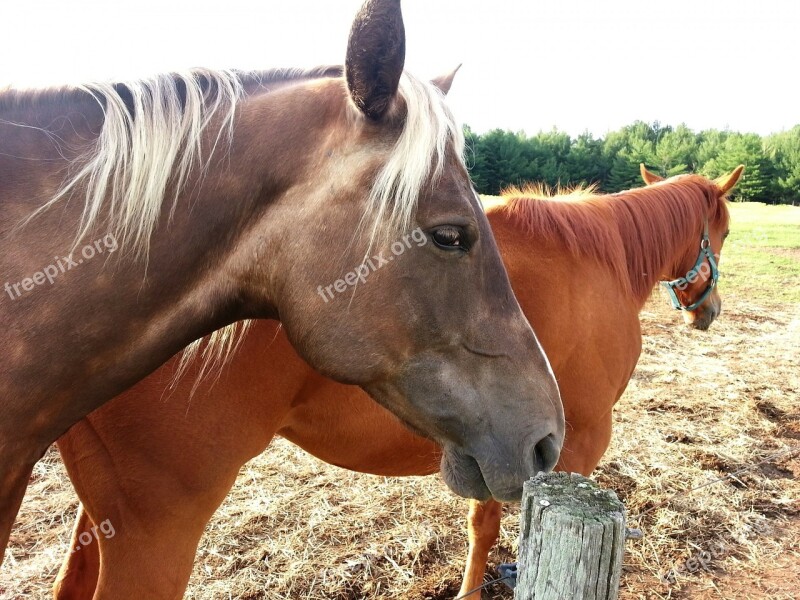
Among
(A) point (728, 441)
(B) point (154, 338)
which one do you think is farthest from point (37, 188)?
(A) point (728, 441)

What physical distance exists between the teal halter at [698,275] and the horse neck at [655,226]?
10 centimetres

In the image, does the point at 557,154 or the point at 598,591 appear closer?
the point at 598,591

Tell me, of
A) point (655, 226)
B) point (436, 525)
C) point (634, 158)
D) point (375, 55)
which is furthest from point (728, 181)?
point (634, 158)

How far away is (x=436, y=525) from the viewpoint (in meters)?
3.93

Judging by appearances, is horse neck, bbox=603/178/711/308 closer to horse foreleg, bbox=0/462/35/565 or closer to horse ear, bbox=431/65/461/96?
horse ear, bbox=431/65/461/96

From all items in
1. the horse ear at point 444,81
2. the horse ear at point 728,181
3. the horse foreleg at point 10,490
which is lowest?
the horse foreleg at point 10,490

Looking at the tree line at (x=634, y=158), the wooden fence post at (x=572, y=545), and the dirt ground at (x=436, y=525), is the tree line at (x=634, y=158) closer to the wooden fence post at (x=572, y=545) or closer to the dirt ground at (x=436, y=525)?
the dirt ground at (x=436, y=525)

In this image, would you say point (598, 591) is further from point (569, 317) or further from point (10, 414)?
point (569, 317)

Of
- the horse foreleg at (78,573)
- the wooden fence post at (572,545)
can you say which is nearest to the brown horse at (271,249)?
the wooden fence post at (572,545)

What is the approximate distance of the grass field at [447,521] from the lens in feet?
11.0

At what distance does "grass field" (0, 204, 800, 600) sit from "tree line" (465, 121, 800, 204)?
35.5 meters

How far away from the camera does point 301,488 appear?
14.2 ft

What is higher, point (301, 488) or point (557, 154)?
point (557, 154)

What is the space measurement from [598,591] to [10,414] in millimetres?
1445
